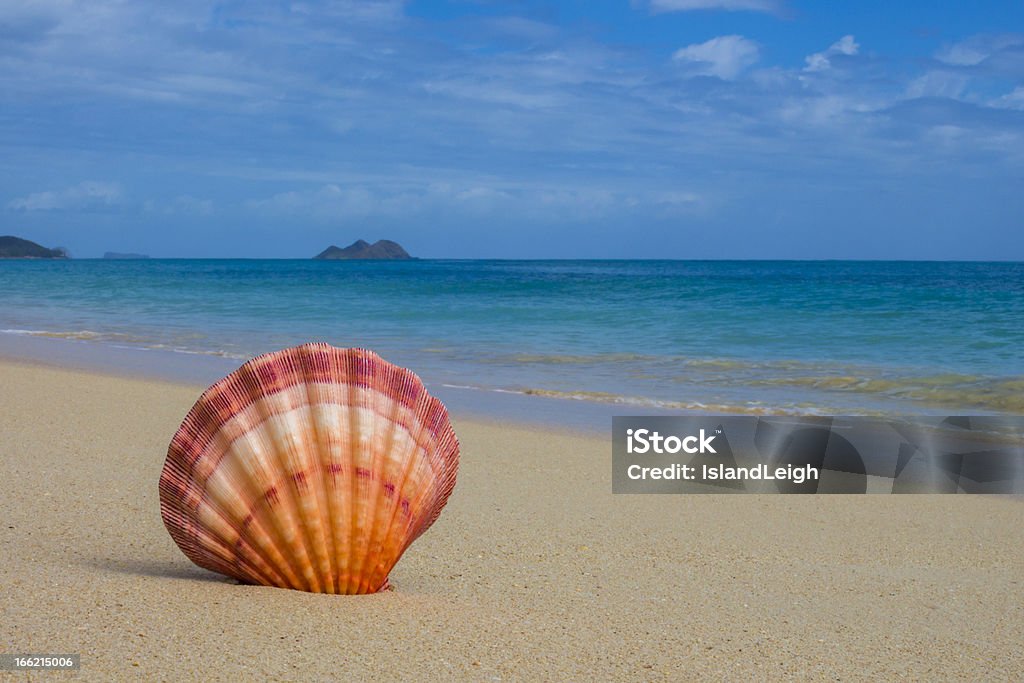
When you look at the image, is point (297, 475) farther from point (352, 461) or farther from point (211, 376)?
point (211, 376)

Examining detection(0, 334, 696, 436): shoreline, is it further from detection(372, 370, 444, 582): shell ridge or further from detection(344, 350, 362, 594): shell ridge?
detection(344, 350, 362, 594): shell ridge

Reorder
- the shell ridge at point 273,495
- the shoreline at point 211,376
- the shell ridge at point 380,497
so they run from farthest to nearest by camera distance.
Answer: the shoreline at point 211,376 → the shell ridge at point 380,497 → the shell ridge at point 273,495

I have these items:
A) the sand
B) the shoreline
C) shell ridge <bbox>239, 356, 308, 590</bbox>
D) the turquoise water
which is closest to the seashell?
shell ridge <bbox>239, 356, 308, 590</bbox>

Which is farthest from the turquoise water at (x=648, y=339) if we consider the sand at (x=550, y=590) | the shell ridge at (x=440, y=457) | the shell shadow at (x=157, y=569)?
the shell shadow at (x=157, y=569)

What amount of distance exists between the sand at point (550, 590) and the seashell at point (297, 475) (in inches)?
4.4

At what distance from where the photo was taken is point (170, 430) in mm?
6676

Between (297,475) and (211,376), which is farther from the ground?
(297,475)

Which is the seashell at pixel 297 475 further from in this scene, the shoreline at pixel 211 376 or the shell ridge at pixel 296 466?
the shoreline at pixel 211 376

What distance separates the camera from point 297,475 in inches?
117

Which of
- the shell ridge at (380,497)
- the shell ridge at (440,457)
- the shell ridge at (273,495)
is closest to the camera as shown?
the shell ridge at (273,495)

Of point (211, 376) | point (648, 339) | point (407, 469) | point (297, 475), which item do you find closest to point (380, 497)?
point (407, 469)

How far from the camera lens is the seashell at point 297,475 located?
2973 mm

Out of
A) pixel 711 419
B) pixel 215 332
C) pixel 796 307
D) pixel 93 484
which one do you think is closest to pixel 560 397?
pixel 711 419

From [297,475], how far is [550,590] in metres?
1.09
